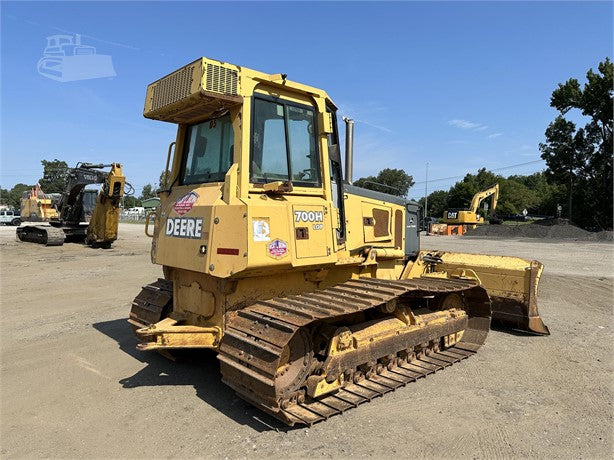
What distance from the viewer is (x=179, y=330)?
14.1 feet

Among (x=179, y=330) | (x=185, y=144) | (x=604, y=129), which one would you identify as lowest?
(x=179, y=330)

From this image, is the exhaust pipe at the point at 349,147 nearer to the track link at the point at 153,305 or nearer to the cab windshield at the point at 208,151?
the cab windshield at the point at 208,151

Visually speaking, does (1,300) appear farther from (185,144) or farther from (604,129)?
(604,129)

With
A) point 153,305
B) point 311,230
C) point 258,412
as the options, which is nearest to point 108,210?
point 153,305

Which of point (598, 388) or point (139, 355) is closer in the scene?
point (598, 388)

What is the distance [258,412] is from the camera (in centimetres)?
408

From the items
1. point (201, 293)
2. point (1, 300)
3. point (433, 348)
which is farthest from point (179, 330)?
point (1, 300)

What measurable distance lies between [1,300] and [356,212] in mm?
7741

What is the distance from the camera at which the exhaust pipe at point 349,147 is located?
5250 mm

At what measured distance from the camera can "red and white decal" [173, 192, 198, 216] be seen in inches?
178

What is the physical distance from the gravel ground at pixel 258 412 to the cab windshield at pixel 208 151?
7.10 feet

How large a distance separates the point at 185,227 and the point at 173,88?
1384 mm

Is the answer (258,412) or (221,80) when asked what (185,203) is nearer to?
(221,80)

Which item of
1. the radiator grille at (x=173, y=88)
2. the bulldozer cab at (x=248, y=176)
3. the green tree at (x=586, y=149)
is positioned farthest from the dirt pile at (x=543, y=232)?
the radiator grille at (x=173, y=88)
